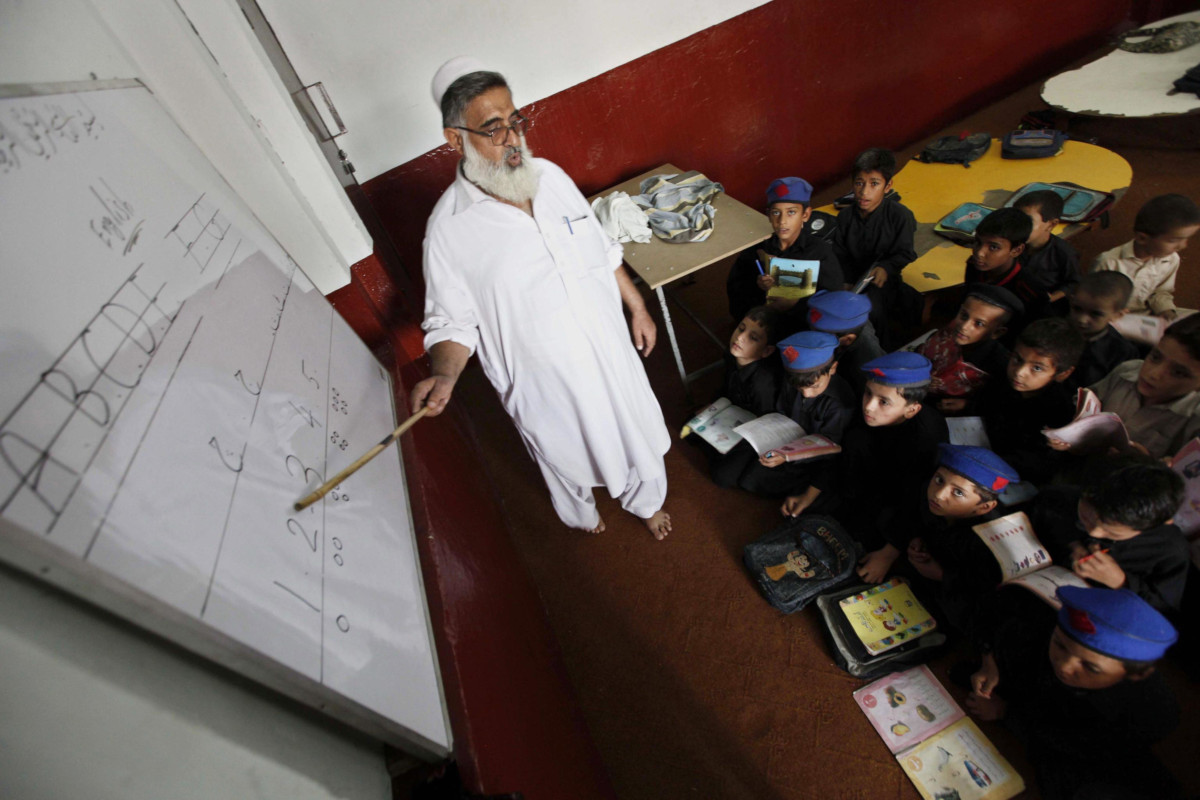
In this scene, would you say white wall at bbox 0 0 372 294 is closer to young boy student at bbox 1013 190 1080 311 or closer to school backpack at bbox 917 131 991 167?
young boy student at bbox 1013 190 1080 311

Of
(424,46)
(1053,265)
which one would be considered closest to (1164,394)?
(1053,265)

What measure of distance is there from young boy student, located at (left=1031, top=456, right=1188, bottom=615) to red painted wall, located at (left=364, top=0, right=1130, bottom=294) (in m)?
3.23

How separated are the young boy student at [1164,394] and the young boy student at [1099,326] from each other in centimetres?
18

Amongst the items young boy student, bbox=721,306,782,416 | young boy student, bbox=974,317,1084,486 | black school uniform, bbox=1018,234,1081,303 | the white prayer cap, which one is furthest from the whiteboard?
black school uniform, bbox=1018,234,1081,303

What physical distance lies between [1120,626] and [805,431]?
139 cm

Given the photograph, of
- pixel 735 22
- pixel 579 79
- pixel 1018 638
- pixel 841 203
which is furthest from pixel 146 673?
pixel 735 22

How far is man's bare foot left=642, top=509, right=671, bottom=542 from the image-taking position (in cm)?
283

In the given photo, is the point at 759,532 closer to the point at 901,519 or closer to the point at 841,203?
the point at 901,519

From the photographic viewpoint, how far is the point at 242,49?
1909 millimetres

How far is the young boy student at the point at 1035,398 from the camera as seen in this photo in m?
2.17

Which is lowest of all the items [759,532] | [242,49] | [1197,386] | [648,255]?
[759,532]

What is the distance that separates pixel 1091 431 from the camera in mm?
2023

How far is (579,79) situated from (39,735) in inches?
149

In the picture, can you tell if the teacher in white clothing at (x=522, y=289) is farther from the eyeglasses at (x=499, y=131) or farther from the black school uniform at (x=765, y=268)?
the black school uniform at (x=765, y=268)
